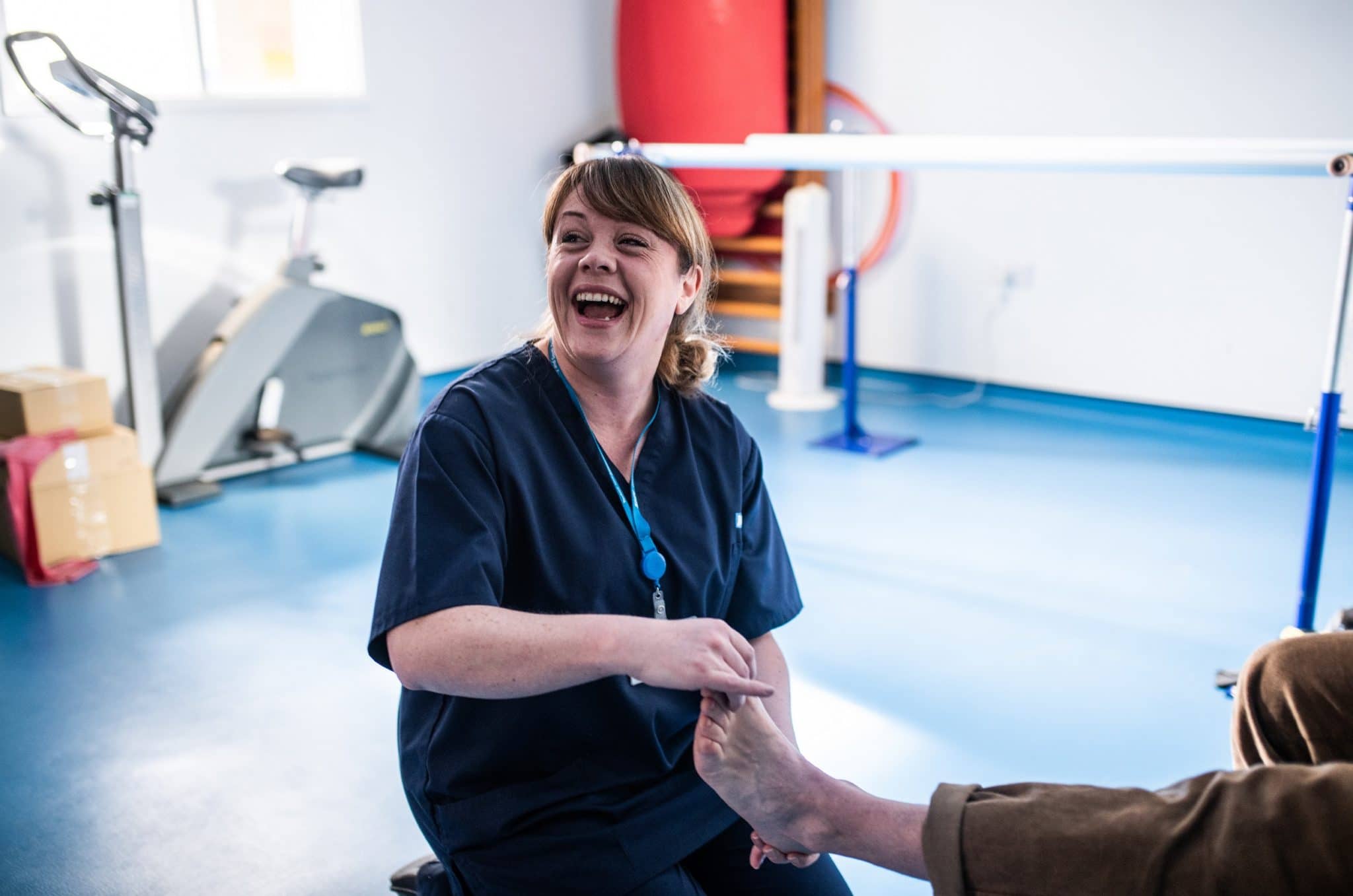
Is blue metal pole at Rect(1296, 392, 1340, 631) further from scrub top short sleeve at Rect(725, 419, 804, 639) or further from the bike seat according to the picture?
the bike seat

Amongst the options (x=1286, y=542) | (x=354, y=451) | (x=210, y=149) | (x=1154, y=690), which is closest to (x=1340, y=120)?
(x=1286, y=542)

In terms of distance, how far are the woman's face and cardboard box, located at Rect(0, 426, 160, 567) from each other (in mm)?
2349

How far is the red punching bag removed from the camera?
508cm

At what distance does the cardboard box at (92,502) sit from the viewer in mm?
3277

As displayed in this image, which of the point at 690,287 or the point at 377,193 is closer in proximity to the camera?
the point at 690,287

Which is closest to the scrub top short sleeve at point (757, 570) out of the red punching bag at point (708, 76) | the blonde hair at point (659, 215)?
the blonde hair at point (659, 215)

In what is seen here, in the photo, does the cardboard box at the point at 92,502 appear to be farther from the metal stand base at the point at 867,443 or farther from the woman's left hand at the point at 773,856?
the woman's left hand at the point at 773,856

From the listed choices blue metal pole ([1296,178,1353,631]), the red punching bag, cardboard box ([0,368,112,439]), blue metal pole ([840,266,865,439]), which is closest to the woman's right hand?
blue metal pole ([1296,178,1353,631])

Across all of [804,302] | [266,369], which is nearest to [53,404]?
[266,369]

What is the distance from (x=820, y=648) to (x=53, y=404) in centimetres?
219

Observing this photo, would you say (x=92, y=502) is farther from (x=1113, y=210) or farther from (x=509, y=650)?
(x=1113, y=210)

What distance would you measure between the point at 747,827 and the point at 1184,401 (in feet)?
12.4

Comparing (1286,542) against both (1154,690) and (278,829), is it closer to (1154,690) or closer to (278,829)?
(1154,690)

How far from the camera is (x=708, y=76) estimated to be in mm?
5117
